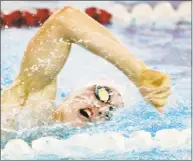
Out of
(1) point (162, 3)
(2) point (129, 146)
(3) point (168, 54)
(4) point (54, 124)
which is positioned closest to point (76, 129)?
(4) point (54, 124)

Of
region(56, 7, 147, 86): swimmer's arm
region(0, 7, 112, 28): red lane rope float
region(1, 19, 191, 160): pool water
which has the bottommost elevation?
region(1, 19, 191, 160): pool water

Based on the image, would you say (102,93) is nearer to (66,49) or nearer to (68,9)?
(66,49)

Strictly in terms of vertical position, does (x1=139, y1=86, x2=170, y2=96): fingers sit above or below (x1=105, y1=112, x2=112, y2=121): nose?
above

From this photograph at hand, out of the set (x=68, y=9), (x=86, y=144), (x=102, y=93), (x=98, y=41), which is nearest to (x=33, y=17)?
(x=68, y=9)

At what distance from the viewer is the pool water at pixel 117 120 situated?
4.93 feet

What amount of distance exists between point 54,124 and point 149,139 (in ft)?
0.97

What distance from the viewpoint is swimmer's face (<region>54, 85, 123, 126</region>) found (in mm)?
1504

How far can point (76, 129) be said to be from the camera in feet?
4.95

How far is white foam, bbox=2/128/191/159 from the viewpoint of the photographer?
150cm

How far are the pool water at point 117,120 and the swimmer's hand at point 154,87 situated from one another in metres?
0.02

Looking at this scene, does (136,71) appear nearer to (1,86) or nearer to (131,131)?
(131,131)

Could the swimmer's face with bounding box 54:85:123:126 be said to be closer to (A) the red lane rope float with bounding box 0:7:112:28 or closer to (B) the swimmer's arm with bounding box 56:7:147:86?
(B) the swimmer's arm with bounding box 56:7:147:86

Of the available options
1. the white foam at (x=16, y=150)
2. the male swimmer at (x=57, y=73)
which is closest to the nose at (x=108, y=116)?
the male swimmer at (x=57, y=73)

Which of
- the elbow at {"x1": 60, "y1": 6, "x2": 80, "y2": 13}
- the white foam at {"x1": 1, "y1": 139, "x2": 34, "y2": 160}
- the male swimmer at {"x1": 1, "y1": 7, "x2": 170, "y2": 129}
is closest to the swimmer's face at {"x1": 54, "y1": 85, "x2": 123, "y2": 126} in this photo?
the male swimmer at {"x1": 1, "y1": 7, "x2": 170, "y2": 129}
